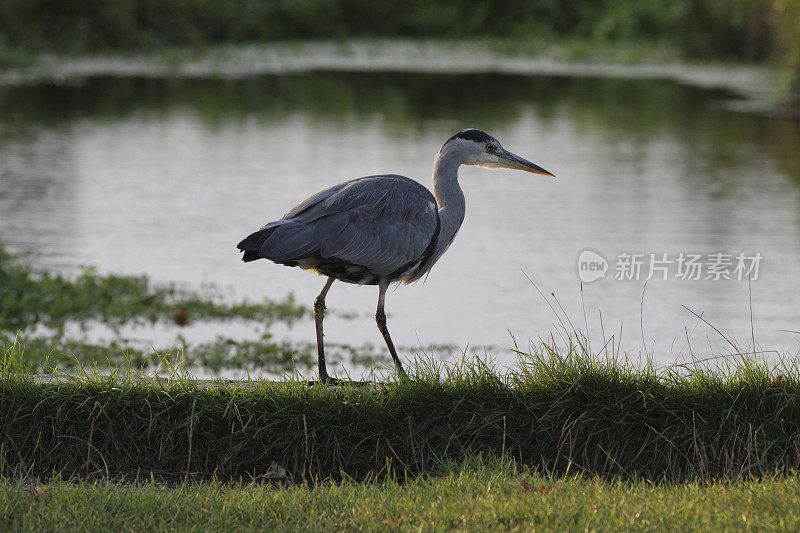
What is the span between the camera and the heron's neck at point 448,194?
659 centimetres

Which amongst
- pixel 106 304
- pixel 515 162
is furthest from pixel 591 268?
pixel 106 304

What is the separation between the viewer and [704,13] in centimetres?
3938

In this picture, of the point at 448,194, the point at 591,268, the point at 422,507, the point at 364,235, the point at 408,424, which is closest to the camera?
the point at 422,507

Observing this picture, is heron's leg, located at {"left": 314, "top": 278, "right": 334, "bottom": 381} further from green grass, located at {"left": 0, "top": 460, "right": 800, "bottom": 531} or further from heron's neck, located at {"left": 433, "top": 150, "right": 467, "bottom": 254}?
green grass, located at {"left": 0, "top": 460, "right": 800, "bottom": 531}

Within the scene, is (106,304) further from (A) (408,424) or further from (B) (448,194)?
(A) (408,424)

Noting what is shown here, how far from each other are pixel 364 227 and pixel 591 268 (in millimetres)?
5105

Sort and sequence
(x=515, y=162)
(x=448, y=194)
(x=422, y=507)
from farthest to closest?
(x=515, y=162), (x=448, y=194), (x=422, y=507)

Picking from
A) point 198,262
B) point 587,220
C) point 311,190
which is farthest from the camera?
point 311,190

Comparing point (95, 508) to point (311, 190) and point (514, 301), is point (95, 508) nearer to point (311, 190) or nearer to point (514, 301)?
point (514, 301)

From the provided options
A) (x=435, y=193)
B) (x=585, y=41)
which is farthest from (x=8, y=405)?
(x=585, y=41)

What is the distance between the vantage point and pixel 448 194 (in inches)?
263

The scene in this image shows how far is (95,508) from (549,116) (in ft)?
69.2

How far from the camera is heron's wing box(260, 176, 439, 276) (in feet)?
19.4

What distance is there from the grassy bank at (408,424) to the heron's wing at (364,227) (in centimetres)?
81
